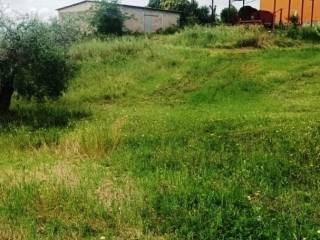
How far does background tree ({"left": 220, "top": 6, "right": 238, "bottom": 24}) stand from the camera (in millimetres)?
36969

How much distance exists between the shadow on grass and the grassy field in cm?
5

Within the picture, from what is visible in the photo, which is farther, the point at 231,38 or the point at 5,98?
the point at 231,38

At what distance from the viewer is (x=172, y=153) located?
10.9m

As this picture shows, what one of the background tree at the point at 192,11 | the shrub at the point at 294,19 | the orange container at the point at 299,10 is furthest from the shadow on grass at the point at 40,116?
the background tree at the point at 192,11

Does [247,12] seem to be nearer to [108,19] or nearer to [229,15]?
[229,15]

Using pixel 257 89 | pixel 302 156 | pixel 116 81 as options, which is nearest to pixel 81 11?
pixel 116 81

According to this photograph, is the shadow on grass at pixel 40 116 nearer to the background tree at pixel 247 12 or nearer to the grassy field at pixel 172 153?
the grassy field at pixel 172 153

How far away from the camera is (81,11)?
41281mm

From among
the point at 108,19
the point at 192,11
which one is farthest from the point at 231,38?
the point at 192,11

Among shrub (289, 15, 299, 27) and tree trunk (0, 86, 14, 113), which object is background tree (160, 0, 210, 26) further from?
tree trunk (0, 86, 14, 113)

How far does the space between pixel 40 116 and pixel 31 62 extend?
65.4 inches

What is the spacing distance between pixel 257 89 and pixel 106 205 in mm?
12377

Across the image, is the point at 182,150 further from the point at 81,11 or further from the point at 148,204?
the point at 81,11

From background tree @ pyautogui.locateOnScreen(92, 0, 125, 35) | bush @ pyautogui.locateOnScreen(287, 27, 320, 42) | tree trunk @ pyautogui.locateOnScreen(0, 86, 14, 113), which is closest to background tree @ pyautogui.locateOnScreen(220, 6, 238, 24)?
background tree @ pyautogui.locateOnScreen(92, 0, 125, 35)
